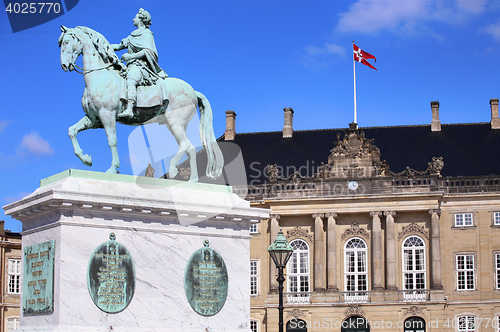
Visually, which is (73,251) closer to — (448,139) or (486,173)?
(486,173)

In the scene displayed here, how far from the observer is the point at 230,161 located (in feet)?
168

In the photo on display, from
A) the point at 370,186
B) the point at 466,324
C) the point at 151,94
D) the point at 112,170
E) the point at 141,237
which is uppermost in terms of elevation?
the point at 370,186

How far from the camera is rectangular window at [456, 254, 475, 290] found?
145 feet

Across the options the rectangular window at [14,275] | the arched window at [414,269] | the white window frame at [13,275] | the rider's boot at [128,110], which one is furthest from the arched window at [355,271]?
the rider's boot at [128,110]

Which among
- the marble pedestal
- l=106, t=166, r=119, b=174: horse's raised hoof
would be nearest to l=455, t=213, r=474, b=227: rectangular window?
the marble pedestal

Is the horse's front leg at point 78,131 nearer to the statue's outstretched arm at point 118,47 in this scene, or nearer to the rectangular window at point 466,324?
the statue's outstretched arm at point 118,47

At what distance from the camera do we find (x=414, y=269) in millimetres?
44250

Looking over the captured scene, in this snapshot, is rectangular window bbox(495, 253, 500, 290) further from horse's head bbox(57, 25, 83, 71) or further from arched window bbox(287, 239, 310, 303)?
horse's head bbox(57, 25, 83, 71)

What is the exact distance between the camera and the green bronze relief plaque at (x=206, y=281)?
10727 mm

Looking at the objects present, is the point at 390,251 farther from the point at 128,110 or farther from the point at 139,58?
the point at 128,110

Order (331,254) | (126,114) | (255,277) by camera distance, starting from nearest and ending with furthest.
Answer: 1. (126,114)
2. (331,254)
3. (255,277)

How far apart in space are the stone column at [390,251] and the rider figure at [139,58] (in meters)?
34.4

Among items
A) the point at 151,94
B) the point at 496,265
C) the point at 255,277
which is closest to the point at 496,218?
the point at 496,265

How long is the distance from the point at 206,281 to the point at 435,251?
34794mm
